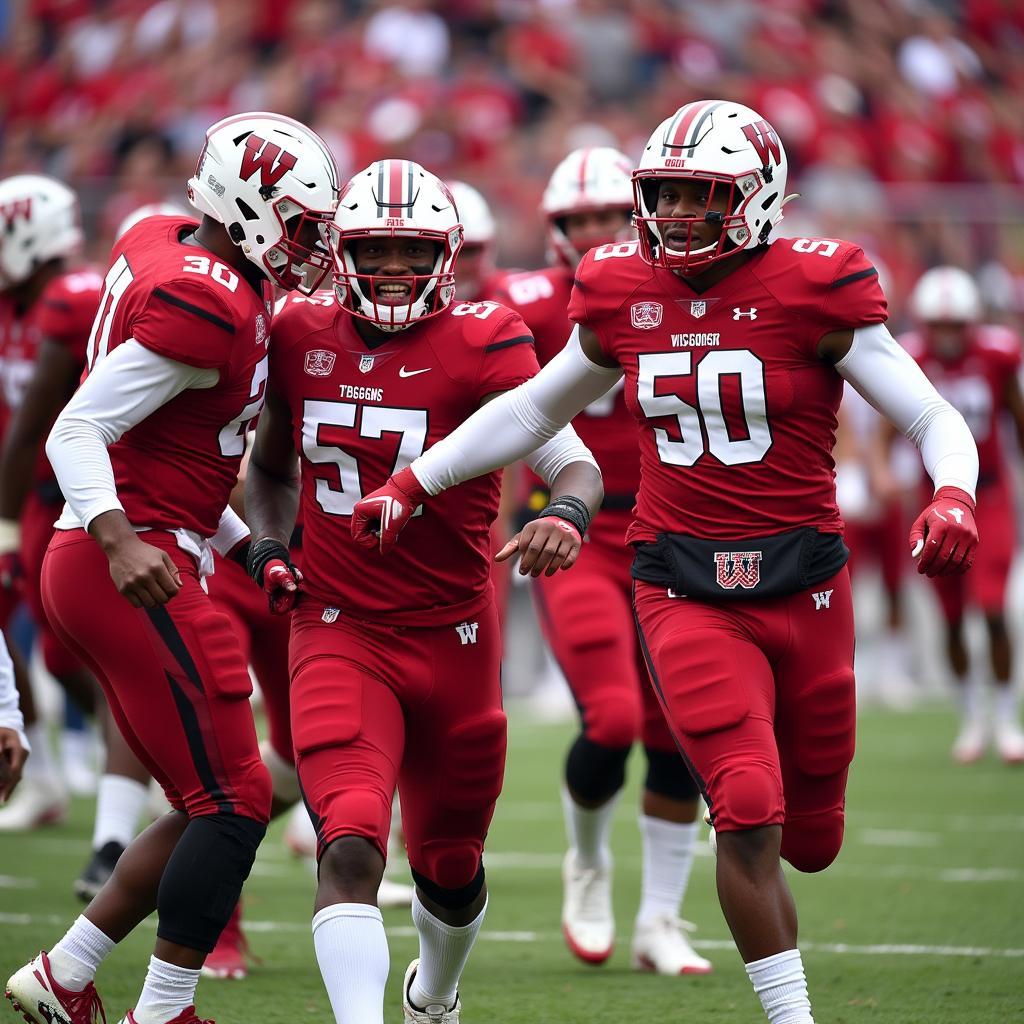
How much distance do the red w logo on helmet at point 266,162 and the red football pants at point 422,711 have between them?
996 mm

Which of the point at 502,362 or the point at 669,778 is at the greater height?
the point at 502,362

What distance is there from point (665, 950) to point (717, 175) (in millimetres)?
2408

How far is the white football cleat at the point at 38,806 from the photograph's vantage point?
799 cm

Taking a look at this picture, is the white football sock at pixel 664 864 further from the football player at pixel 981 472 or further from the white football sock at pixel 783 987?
the football player at pixel 981 472

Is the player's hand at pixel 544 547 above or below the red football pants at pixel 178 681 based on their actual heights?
above

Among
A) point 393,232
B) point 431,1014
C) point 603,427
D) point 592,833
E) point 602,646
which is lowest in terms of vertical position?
point 431,1014

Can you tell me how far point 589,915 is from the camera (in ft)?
18.4

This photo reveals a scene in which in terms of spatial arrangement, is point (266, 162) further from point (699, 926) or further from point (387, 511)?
point (699, 926)

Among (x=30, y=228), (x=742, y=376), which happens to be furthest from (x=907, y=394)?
(x=30, y=228)

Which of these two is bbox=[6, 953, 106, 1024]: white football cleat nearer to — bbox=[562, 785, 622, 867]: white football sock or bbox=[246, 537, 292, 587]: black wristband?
bbox=[246, 537, 292, 587]: black wristband

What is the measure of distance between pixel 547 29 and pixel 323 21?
199 centimetres

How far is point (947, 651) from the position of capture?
32.6 ft

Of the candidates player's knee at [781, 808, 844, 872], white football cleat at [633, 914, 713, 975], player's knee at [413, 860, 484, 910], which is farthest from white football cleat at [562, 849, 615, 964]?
player's knee at [781, 808, 844, 872]

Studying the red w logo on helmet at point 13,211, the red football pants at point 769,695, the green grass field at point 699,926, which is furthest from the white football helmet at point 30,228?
the red football pants at point 769,695
